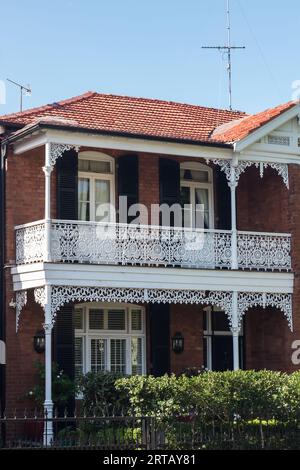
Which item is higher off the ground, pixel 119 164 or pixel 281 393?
pixel 119 164

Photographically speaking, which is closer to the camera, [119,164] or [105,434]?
[105,434]

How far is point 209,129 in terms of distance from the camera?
91.3 feet

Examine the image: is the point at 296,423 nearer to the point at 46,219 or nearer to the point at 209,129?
the point at 46,219

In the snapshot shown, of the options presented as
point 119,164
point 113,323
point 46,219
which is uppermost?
point 119,164

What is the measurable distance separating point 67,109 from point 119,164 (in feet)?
5.91

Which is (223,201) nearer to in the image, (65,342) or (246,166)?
(246,166)

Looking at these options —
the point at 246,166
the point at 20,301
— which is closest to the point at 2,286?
the point at 20,301

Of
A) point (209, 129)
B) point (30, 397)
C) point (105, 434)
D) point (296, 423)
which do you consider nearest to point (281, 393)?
point (296, 423)

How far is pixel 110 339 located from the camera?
2581 cm

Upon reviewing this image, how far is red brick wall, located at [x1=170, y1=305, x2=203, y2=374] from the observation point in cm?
2620

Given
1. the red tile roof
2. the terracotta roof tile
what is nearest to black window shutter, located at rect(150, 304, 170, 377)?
the terracotta roof tile

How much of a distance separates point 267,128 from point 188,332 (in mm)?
5150

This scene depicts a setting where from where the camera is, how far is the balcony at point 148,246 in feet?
77.5
